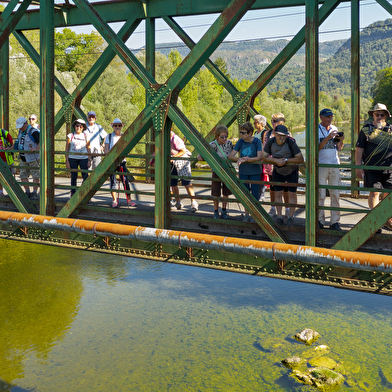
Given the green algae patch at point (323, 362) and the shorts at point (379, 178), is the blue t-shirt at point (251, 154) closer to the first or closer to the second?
the shorts at point (379, 178)

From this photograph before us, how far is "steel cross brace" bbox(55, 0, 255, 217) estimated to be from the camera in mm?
4660

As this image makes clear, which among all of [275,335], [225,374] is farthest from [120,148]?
[275,335]

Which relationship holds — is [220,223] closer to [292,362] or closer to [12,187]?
[12,187]

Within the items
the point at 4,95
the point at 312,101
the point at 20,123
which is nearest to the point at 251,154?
the point at 312,101

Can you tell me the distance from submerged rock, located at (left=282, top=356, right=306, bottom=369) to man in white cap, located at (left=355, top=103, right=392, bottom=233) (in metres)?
3.58

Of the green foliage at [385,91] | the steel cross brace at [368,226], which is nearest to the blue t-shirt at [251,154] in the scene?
the steel cross brace at [368,226]

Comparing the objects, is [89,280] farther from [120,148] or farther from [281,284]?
[120,148]

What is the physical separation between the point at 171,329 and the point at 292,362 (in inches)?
117

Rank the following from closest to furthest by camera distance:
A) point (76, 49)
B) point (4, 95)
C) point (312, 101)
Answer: point (312, 101) → point (4, 95) → point (76, 49)

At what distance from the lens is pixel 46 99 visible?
6008 millimetres

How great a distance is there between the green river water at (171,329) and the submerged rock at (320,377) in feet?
0.39

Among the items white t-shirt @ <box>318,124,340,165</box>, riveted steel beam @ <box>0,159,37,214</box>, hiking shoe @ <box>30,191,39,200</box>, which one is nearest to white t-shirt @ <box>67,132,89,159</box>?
hiking shoe @ <box>30,191,39,200</box>

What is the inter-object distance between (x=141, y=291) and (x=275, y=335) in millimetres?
4174

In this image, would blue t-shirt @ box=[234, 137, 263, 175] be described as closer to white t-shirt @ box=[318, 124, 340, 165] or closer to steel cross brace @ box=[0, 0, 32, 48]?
white t-shirt @ box=[318, 124, 340, 165]
